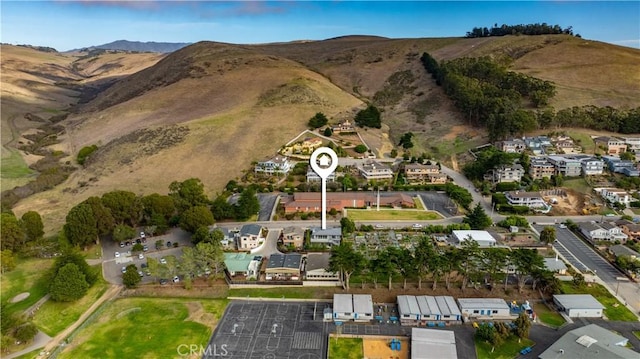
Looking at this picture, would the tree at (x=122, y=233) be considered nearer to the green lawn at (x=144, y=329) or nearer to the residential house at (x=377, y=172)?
the green lawn at (x=144, y=329)

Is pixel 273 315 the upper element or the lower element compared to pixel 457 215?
lower

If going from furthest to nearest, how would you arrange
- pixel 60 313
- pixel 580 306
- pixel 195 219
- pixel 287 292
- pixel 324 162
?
pixel 195 219, pixel 324 162, pixel 287 292, pixel 60 313, pixel 580 306

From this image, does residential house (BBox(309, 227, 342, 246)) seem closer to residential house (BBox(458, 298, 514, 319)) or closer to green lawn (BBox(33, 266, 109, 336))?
residential house (BBox(458, 298, 514, 319))

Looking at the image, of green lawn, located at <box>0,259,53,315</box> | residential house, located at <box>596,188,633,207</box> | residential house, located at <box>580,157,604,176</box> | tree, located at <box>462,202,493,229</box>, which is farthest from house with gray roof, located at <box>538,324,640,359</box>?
green lawn, located at <box>0,259,53,315</box>

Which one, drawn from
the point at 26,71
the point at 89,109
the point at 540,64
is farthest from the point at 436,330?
the point at 26,71

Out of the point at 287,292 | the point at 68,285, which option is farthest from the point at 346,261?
the point at 68,285

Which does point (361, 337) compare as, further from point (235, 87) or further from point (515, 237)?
point (235, 87)

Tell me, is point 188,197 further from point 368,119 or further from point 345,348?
point 368,119
